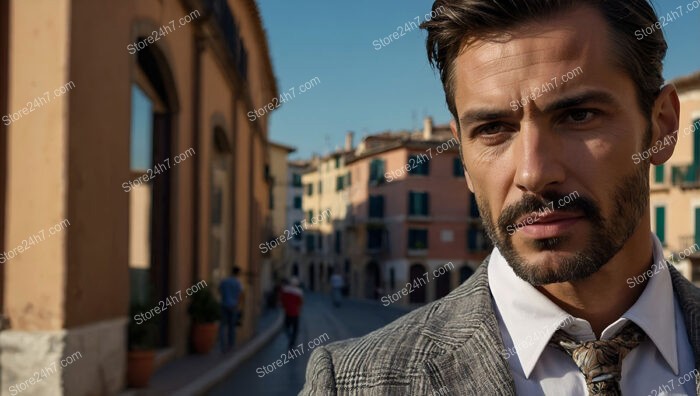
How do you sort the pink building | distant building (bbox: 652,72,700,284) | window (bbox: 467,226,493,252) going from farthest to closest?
1. window (bbox: 467,226,493,252)
2. the pink building
3. distant building (bbox: 652,72,700,284)

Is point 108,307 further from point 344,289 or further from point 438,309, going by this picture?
point 344,289

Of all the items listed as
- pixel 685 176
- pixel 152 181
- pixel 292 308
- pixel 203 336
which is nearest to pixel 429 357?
pixel 152 181

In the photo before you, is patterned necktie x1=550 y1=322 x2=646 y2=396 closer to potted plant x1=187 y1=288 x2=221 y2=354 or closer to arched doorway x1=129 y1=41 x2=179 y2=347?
arched doorway x1=129 y1=41 x2=179 y2=347

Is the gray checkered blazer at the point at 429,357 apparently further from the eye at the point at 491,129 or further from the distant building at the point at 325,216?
the distant building at the point at 325,216

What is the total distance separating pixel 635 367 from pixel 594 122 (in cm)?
47

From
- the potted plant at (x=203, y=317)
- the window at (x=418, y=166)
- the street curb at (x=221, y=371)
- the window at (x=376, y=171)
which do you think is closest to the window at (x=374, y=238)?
the window at (x=376, y=171)

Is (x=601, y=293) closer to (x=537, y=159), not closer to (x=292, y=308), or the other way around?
(x=537, y=159)

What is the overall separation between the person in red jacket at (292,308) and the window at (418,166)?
103 ft

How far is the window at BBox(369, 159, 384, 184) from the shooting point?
5500 centimetres

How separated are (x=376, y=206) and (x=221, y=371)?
143 feet

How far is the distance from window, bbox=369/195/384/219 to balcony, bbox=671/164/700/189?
25547 mm

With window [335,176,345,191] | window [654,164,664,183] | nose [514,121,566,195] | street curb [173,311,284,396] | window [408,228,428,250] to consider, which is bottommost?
street curb [173,311,284,396]

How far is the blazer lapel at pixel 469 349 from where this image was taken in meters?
1.54

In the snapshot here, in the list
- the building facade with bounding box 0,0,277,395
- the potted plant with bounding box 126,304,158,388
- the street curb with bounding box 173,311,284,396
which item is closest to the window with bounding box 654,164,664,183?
the street curb with bounding box 173,311,284,396
